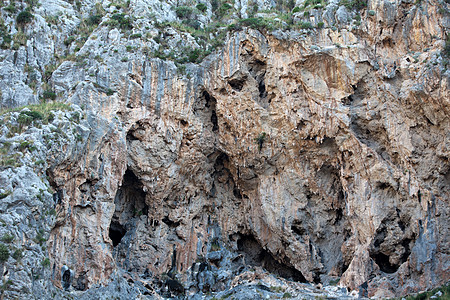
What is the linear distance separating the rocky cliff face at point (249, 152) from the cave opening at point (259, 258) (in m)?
0.12

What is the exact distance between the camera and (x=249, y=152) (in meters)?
31.1

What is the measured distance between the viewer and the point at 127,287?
87.6ft

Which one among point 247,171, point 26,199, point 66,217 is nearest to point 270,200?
point 247,171

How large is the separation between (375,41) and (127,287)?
2075 cm

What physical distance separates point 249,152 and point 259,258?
7.32 metres

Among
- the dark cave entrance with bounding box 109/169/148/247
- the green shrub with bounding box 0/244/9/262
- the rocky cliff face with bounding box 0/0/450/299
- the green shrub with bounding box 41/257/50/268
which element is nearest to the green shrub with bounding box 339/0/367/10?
the rocky cliff face with bounding box 0/0/450/299

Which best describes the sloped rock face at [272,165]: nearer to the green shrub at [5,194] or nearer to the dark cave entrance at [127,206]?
the dark cave entrance at [127,206]

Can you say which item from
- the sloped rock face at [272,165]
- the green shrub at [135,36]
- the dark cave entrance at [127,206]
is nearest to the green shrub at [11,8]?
the green shrub at [135,36]

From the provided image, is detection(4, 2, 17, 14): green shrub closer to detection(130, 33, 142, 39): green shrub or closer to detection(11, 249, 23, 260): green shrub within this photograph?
detection(130, 33, 142, 39): green shrub

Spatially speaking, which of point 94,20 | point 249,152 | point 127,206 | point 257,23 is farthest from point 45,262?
point 94,20

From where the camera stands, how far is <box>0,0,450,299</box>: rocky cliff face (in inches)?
1032

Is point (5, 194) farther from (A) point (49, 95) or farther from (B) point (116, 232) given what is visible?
(B) point (116, 232)

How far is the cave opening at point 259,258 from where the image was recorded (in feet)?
105

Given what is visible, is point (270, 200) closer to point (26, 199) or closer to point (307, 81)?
point (307, 81)
